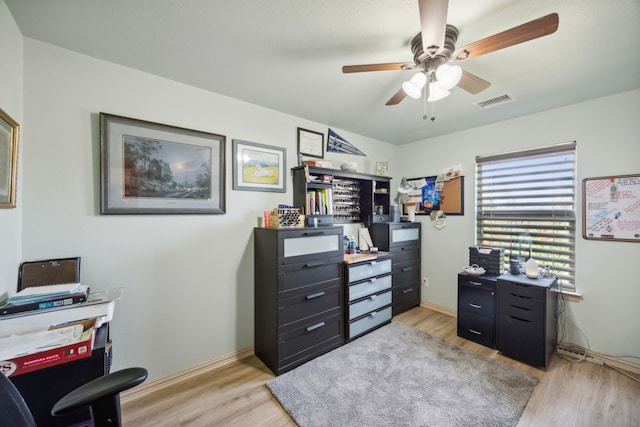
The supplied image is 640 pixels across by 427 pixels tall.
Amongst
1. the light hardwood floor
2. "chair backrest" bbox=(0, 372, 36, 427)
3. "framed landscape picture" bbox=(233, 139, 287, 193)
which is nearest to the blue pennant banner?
"framed landscape picture" bbox=(233, 139, 287, 193)

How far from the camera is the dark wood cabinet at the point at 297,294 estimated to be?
2041mm

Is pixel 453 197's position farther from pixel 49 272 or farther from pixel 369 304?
pixel 49 272

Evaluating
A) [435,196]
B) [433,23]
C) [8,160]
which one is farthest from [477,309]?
[8,160]

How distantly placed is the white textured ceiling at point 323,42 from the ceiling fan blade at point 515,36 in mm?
193

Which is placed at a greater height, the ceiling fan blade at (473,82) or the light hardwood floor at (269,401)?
the ceiling fan blade at (473,82)

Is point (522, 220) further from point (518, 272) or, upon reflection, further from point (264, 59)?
point (264, 59)

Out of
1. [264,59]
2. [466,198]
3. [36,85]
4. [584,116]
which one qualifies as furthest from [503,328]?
[36,85]

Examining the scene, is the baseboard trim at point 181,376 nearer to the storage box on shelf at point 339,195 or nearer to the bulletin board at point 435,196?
the storage box on shelf at point 339,195

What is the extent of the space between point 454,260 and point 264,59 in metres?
3.08

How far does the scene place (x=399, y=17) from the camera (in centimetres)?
133

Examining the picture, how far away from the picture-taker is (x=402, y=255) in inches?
128

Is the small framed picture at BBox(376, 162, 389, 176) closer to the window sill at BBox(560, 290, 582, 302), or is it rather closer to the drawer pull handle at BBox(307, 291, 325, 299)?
the drawer pull handle at BBox(307, 291, 325, 299)

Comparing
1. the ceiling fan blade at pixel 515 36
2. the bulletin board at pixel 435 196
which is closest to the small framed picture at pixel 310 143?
the bulletin board at pixel 435 196

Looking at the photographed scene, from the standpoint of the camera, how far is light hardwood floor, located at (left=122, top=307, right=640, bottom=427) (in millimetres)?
1580
